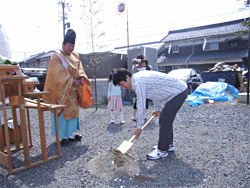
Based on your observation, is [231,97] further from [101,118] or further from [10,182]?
[10,182]

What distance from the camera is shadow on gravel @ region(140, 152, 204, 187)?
238 cm

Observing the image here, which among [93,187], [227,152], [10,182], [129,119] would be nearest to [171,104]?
[227,152]

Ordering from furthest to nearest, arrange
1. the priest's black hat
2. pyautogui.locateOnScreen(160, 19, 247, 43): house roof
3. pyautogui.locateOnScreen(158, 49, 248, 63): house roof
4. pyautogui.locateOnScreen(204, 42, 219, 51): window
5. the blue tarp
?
pyautogui.locateOnScreen(204, 42, 219, 51): window < pyautogui.locateOnScreen(160, 19, 247, 43): house roof < pyautogui.locateOnScreen(158, 49, 248, 63): house roof < the blue tarp < the priest's black hat

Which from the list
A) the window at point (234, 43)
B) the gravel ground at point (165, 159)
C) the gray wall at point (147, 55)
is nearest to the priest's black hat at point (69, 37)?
the gravel ground at point (165, 159)

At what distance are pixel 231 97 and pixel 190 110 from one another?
260 cm

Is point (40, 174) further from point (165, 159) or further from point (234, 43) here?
point (234, 43)

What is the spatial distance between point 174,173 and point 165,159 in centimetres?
46

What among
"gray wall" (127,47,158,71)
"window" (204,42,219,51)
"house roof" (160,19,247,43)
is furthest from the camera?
"window" (204,42,219,51)

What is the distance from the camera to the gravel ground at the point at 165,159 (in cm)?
246

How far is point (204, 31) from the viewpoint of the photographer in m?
20.2

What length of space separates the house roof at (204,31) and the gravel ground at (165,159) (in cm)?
1591

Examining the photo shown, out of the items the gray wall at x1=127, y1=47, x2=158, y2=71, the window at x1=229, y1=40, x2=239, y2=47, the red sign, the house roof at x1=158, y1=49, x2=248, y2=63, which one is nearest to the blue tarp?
the gray wall at x1=127, y1=47, x2=158, y2=71

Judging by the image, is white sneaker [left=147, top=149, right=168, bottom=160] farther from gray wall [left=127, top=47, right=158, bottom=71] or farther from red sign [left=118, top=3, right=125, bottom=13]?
red sign [left=118, top=3, right=125, bottom=13]

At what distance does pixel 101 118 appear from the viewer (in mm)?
6129
